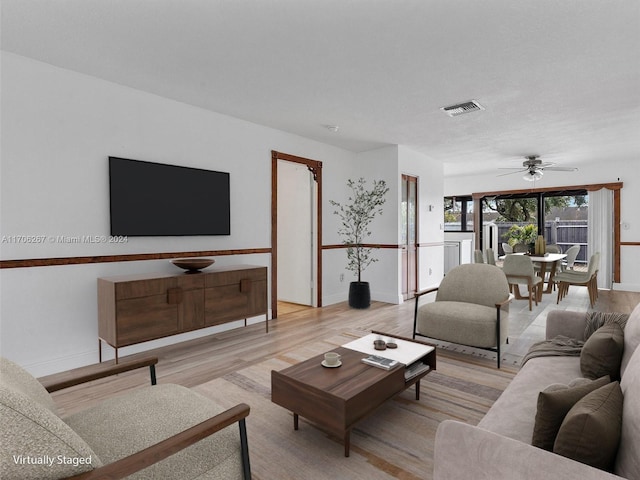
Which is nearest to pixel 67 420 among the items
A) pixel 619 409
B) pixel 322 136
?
pixel 619 409

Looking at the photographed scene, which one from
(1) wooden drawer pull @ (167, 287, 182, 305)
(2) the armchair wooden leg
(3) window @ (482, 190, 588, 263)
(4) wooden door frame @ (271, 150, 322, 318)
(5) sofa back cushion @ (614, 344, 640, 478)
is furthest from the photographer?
(3) window @ (482, 190, 588, 263)

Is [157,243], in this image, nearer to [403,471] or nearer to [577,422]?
[403,471]

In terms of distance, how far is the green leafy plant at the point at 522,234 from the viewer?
27.9 ft

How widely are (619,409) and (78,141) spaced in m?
4.00

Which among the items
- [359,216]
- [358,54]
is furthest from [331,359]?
[359,216]

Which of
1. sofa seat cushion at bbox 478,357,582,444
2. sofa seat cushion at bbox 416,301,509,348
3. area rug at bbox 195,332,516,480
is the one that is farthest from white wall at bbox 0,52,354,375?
sofa seat cushion at bbox 478,357,582,444

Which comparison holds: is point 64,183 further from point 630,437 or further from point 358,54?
point 630,437

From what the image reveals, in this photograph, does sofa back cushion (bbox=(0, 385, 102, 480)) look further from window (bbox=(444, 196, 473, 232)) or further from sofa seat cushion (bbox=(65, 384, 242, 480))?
window (bbox=(444, 196, 473, 232))

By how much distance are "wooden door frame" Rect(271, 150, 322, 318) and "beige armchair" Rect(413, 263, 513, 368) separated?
2.01 metres

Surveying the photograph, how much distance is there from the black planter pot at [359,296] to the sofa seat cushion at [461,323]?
1.96 m

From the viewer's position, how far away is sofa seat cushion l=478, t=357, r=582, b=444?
58.3 inches

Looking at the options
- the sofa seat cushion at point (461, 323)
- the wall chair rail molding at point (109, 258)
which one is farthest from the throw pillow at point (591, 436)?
the wall chair rail molding at point (109, 258)

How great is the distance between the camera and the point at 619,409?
46.7 inches

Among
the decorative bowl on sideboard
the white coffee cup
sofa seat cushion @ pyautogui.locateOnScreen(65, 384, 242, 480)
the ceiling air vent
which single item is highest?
the ceiling air vent
